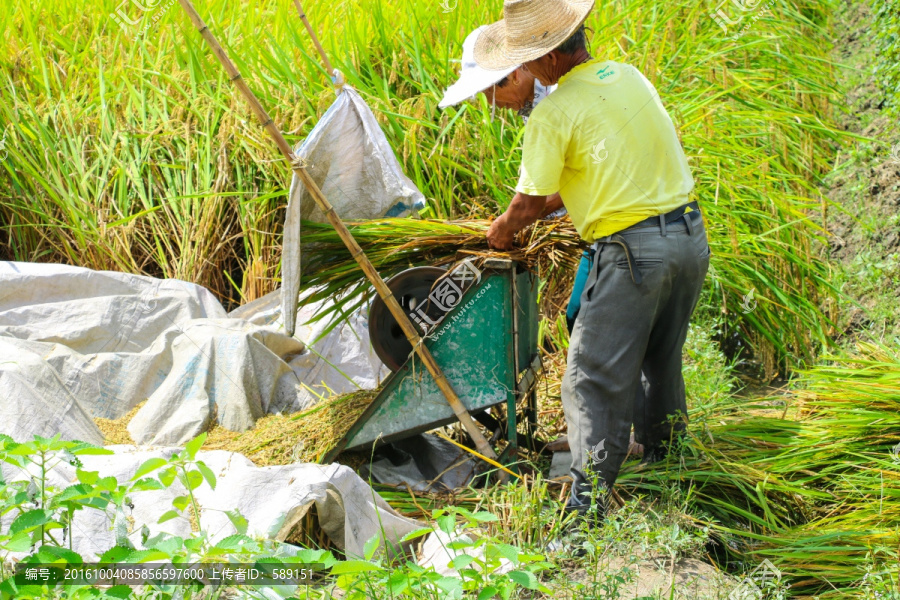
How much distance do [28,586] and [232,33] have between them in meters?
3.87

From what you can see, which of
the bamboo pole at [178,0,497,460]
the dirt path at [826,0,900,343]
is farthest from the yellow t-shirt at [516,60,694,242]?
the dirt path at [826,0,900,343]

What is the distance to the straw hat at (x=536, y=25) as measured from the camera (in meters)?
2.30

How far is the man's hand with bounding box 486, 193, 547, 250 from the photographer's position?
238cm

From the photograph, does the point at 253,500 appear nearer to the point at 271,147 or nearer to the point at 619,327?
the point at 619,327

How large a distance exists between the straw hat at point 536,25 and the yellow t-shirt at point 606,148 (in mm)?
117

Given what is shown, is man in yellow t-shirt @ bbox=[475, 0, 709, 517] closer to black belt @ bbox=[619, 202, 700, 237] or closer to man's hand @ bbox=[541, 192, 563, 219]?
black belt @ bbox=[619, 202, 700, 237]

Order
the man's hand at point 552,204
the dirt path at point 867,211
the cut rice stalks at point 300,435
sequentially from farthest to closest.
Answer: the dirt path at point 867,211 < the cut rice stalks at point 300,435 < the man's hand at point 552,204

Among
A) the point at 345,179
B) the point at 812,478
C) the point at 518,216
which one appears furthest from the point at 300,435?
the point at 812,478

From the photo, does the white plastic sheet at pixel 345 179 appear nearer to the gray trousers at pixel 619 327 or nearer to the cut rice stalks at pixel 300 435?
the cut rice stalks at pixel 300 435

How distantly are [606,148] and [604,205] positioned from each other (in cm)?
16

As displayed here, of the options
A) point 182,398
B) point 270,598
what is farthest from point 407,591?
point 182,398

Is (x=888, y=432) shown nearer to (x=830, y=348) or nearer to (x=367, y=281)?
(x=830, y=348)

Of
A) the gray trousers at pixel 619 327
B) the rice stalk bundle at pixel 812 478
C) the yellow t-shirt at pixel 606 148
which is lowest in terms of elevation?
the rice stalk bundle at pixel 812 478

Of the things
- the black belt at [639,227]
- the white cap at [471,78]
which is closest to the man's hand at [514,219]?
the black belt at [639,227]
